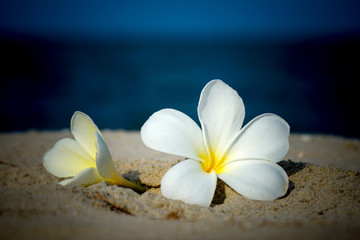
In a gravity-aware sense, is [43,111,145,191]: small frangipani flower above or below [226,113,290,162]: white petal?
below

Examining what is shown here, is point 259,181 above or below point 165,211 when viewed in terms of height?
above

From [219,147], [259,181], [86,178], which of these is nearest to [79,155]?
[86,178]

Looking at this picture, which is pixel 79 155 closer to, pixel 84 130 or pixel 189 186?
pixel 84 130

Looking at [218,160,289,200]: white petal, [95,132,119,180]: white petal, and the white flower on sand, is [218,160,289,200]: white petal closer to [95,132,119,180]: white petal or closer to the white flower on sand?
the white flower on sand

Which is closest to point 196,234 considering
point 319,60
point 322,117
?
point 322,117

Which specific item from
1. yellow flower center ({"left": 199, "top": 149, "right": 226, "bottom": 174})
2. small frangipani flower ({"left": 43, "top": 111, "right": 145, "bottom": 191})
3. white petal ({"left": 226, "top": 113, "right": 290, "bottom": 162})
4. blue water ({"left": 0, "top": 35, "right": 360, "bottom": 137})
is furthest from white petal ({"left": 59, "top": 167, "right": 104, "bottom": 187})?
blue water ({"left": 0, "top": 35, "right": 360, "bottom": 137})

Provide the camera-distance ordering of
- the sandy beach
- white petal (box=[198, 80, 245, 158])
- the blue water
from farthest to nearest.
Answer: the blue water, white petal (box=[198, 80, 245, 158]), the sandy beach

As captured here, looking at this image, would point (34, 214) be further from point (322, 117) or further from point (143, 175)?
point (322, 117)
